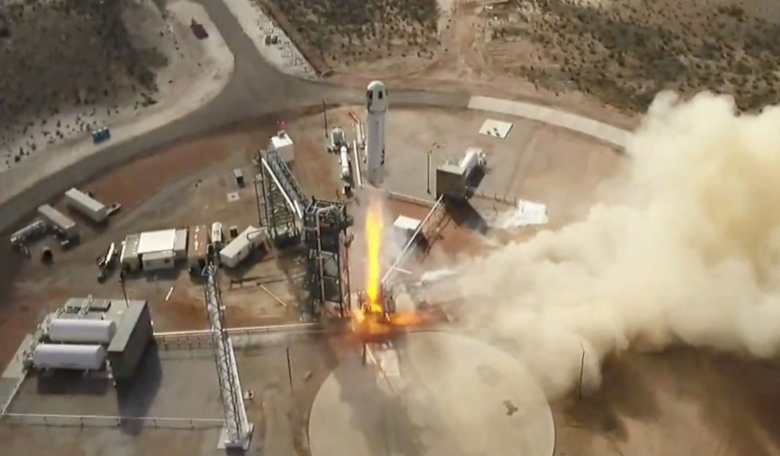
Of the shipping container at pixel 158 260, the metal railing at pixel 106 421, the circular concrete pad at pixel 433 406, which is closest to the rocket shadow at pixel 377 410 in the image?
the circular concrete pad at pixel 433 406

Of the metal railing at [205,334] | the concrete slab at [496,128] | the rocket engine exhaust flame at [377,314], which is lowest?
the metal railing at [205,334]

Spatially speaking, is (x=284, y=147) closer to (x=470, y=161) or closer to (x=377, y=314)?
(x=470, y=161)

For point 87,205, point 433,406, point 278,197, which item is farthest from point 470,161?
point 87,205

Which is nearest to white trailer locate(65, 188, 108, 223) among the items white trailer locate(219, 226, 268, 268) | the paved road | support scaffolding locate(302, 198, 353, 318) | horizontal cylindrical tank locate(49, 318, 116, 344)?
the paved road

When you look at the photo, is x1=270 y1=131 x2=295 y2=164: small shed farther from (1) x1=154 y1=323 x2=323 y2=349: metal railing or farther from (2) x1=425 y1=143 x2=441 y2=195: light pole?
(1) x1=154 y1=323 x2=323 y2=349: metal railing

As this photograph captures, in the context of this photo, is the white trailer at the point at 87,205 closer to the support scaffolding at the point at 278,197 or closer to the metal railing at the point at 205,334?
the support scaffolding at the point at 278,197

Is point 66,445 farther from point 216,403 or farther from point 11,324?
point 11,324
